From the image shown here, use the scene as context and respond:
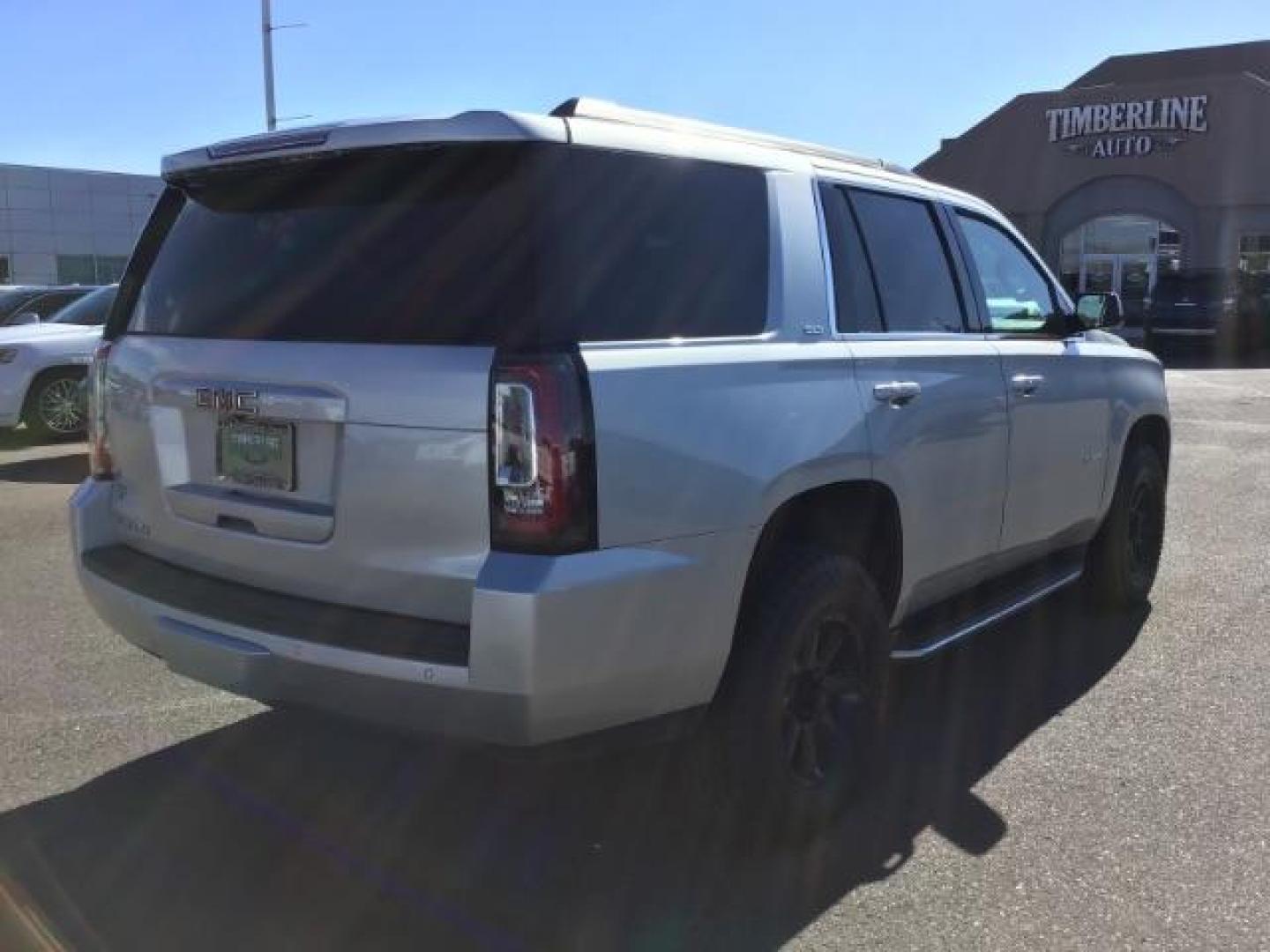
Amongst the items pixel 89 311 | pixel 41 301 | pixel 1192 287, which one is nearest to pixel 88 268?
pixel 41 301

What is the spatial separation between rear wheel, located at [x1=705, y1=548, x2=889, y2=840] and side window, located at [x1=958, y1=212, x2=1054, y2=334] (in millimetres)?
1654

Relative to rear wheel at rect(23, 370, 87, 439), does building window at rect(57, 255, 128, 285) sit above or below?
above

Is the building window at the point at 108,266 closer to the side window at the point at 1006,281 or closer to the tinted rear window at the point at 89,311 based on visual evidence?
the tinted rear window at the point at 89,311

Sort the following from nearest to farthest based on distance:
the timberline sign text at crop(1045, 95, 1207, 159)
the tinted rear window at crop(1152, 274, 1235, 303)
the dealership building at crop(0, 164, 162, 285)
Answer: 1. the tinted rear window at crop(1152, 274, 1235, 303)
2. the timberline sign text at crop(1045, 95, 1207, 159)
3. the dealership building at crop(0, 164, 162, 285)

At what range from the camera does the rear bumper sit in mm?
2662

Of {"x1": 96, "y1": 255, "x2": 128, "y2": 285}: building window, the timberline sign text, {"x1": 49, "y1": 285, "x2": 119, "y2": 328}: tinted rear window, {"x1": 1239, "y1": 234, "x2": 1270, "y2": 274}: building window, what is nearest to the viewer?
{"x1": 49, "y1": 285, "x2": 119, "y2": 328}: tinted rear window

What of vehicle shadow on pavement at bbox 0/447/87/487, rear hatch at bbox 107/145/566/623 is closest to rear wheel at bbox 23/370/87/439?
vehicle shadow on pavement at bbox 0/447/87/487

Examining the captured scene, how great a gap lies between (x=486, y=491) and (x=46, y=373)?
395 inches

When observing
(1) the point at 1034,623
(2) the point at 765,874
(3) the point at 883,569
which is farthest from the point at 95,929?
(1) the point at 1034,623

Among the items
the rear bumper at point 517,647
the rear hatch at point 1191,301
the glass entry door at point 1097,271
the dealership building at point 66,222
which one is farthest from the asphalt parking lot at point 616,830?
the dealership building at point 66,222

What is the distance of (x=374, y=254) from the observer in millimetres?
3088

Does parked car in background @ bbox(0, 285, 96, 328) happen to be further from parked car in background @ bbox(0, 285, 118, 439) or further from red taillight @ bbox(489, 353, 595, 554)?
red taillight @ bbox(489, 353, 595, 554)

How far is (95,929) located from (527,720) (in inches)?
52.9

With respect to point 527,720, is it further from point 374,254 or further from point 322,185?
Answer: point 322,185
